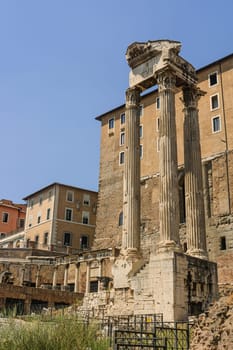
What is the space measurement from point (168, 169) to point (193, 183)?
2153 millimetres

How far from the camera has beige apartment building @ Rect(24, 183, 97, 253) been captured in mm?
52688

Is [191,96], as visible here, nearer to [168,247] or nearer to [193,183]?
[193,183]

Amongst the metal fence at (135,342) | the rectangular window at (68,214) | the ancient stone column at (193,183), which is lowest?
the metal fence at (135,342)

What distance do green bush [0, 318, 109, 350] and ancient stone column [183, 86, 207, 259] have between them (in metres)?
11.6

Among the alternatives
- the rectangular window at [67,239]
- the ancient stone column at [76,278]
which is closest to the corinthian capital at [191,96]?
the ancient stone column at [76,278]

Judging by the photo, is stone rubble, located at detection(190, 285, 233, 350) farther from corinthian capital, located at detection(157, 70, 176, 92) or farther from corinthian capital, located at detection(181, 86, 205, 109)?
corinthian capital, located at detection(181, 86, 205, 109)

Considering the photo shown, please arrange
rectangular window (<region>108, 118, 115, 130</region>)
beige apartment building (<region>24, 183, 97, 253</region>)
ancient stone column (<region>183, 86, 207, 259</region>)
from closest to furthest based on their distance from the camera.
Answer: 1. ancient stone column (<region>183, 86, 207, 259</region>)
2. rectangular window (<region>108, 118, 115, 130</region>)
3. beige apartment building (<region>24, 183, 97, 253</region>)

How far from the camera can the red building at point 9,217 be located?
66625mm

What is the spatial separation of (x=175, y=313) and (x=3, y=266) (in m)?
26.5

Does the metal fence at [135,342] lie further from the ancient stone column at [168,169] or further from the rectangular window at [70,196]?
the rectangular window at [70,196]

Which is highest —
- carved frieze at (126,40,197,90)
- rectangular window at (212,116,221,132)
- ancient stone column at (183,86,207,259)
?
rectangular window at (212,116,221,132)

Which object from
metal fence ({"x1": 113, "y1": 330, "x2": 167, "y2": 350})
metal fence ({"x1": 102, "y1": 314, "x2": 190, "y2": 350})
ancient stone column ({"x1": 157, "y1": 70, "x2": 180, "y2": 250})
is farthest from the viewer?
ancient stone column ({"x1": 157, "y1": 70, "x2": 180, "y2": 250})

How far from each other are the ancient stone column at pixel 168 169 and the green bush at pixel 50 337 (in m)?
9.58

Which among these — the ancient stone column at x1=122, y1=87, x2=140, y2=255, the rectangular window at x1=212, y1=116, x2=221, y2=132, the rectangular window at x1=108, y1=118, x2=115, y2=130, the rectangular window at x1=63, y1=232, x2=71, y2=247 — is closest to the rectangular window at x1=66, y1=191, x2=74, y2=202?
the rectangular window at x1=63, y1=232, x2=71, y2=247
